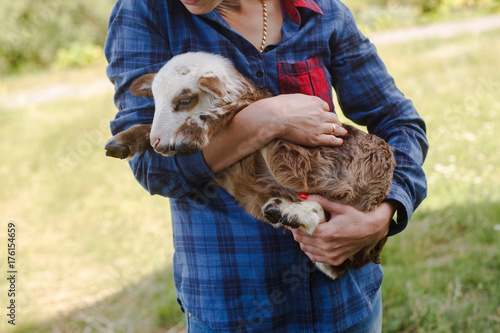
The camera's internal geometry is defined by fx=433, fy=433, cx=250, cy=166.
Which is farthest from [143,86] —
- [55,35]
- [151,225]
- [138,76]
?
[55,35]

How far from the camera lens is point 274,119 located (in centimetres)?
156

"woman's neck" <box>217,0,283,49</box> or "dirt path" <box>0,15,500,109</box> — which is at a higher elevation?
"woman's neck" <box>217,0,283,49</box>

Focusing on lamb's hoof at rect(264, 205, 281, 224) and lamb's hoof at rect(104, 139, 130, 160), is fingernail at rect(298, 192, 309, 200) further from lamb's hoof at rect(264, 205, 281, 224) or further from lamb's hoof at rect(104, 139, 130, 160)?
lamb's hoof at rect(104, 139, 130, 160)

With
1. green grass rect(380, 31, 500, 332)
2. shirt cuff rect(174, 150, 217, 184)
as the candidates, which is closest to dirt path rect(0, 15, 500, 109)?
green grass rect(380, 31, 500, 332)

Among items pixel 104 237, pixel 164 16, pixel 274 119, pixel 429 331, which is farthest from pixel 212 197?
pixel 104 237

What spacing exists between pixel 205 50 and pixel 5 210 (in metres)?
6.22

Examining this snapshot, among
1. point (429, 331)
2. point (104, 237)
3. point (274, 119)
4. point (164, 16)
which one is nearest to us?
point (274, 119)

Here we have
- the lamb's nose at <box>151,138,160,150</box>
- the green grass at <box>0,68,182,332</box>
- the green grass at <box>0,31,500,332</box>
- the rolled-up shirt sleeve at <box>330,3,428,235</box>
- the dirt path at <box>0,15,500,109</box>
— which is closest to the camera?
the lamb's nose at <box>151,138,160,150</box>

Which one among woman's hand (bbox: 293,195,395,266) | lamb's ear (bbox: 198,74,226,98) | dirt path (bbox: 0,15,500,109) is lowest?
dirt path (bbox: 0,15,500,109)

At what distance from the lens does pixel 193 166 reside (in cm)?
158

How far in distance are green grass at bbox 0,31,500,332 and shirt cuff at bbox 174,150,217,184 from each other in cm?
248

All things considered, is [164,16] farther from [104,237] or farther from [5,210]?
[5,210]

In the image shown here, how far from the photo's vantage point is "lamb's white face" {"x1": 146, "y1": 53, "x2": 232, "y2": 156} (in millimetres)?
1602

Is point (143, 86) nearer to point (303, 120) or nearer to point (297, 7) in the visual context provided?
point (303, 120)
